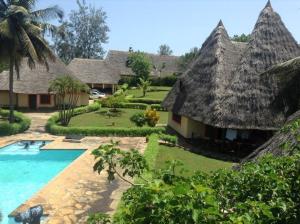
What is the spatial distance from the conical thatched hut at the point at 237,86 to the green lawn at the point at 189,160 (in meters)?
1.87

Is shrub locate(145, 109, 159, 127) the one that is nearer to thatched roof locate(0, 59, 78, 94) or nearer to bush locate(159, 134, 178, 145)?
bush locate(159, 134, 178, 145)

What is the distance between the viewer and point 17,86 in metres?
32.9

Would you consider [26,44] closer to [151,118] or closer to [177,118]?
[151,118]

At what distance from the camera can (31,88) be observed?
33.1 metres

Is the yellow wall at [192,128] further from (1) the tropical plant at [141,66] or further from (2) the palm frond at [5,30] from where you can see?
(1) the tropical plant at [141,66]

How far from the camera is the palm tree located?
23766 millimetres

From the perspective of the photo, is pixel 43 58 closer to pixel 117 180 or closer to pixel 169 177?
pixel 117 180

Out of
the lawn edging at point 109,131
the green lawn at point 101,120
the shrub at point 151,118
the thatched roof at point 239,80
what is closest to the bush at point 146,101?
the green lawn at point 101,120

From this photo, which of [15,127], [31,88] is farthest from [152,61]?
[15,127]

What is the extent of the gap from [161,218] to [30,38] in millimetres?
23984

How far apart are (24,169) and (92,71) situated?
2960 cm

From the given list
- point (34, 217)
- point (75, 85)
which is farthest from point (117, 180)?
point (75, 85)

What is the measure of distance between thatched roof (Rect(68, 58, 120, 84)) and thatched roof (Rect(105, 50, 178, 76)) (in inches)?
194

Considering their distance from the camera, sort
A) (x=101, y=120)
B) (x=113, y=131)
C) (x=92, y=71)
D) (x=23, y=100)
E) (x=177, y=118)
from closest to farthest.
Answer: (x=113, y=131), (x=177, y=118), (x=101, y=120), (x=23, y=100), (x=92, y=71)
